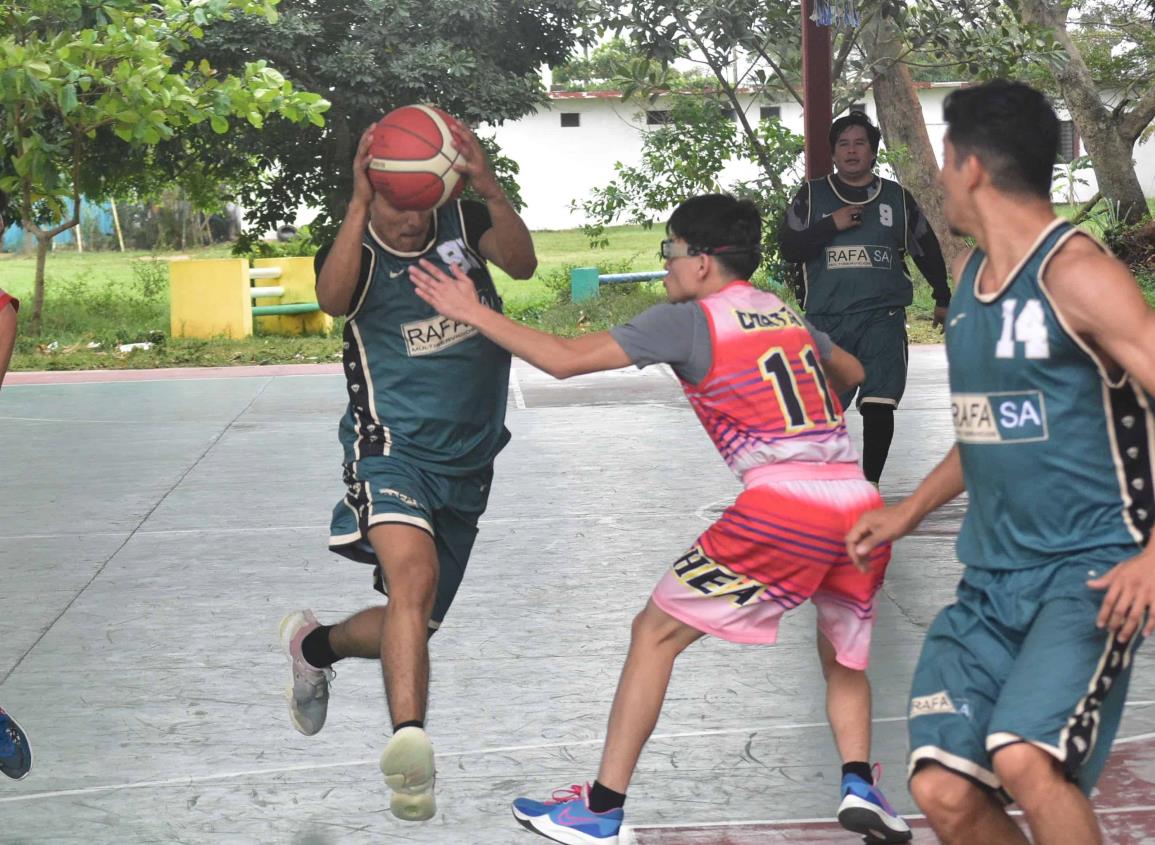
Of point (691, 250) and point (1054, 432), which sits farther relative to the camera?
point (691, 250)

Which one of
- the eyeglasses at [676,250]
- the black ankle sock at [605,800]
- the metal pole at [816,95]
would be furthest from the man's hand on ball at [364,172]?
the metal pole at [816,95]

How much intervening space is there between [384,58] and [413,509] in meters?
16.4

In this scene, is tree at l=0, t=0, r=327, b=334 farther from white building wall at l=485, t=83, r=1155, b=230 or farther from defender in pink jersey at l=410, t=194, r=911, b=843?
white building wall at l=485, t=83, r=1155, b=230

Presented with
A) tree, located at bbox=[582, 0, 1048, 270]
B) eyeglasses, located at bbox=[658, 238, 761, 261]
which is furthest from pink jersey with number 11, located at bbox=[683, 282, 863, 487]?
tree, located at bbox=[582, 0, 1048, 270]

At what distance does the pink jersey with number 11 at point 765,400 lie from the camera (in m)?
4.19

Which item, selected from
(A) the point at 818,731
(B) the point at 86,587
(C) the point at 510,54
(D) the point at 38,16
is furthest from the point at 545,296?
(A) the point at 818,731

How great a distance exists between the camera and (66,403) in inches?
583

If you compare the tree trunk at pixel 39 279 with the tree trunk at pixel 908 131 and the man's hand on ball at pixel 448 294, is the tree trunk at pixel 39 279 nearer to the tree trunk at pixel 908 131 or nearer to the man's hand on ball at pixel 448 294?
the tree trunk at pixel 908 131

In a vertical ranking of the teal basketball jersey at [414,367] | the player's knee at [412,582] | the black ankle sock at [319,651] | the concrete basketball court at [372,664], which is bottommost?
the concrete basketball court at [372,664]

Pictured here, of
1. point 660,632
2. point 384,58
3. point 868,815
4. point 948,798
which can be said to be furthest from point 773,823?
point 384,58

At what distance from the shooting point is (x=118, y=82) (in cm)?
1645

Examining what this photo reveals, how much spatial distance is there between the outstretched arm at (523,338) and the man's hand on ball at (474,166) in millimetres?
406

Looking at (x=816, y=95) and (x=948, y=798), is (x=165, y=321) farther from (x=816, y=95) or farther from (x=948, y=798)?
(x=948, y=798)

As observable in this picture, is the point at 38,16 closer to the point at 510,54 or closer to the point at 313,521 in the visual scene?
the point at 510,54
